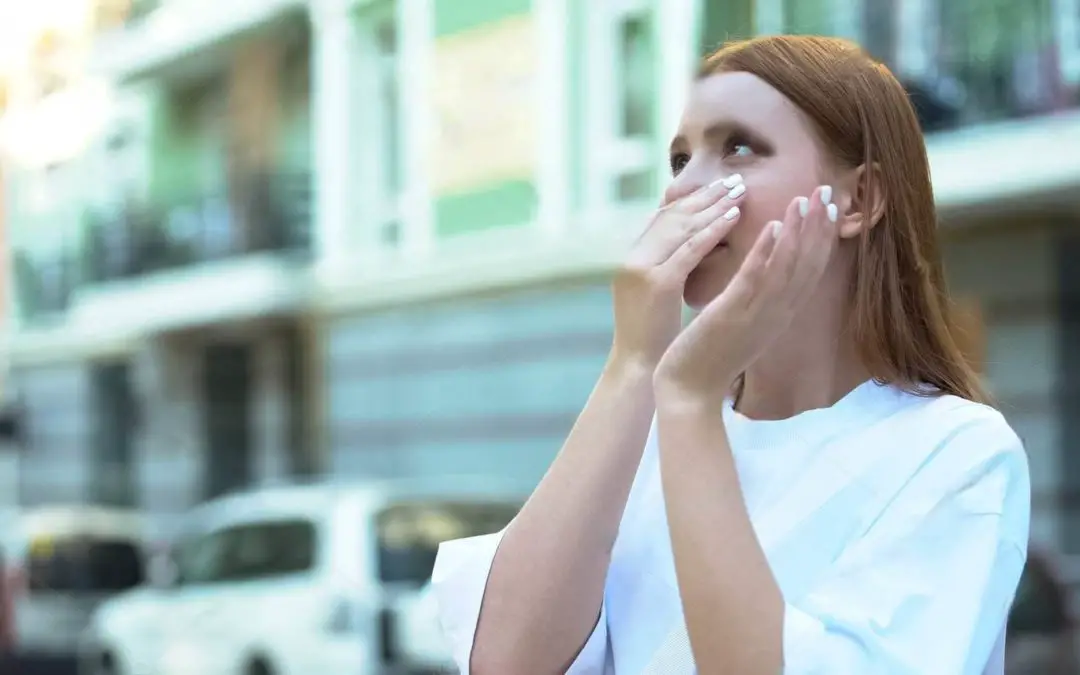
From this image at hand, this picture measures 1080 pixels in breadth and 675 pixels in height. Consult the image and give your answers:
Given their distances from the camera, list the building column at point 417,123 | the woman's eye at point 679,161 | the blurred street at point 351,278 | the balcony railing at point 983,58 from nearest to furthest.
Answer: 1. the woman's eye at point 679,161
2. the blurred street at point 351,278
3. the balcony railing at point 983,58
4. the building column at point 417,123

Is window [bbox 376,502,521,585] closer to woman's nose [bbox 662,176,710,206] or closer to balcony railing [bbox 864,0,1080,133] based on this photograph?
balcony railing [bbox 864,0,1080,133]

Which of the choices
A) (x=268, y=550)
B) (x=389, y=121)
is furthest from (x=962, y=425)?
(x=389, y=121)

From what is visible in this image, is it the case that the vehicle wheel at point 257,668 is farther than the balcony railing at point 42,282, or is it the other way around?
Answer: the balcony railing at point 42,282

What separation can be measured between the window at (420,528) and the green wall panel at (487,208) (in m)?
4.43

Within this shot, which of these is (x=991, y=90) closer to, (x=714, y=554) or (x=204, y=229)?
(x=714, y=554)

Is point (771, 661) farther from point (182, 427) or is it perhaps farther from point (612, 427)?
point (182, 427)

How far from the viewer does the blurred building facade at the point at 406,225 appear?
317 inches

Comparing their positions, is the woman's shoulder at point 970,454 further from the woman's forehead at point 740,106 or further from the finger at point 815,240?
the woman's forehead at point 740,106

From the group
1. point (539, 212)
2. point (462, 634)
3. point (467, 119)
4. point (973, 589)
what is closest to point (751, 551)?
point (973, 589)

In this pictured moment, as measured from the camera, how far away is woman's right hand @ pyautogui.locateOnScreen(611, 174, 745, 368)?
116 cm

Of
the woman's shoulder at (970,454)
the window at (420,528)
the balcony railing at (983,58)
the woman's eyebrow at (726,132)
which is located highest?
the balcony railing at (983,58)

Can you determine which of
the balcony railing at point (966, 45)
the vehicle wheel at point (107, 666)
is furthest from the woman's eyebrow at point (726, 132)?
the vehicle wheel at point (107, 666)

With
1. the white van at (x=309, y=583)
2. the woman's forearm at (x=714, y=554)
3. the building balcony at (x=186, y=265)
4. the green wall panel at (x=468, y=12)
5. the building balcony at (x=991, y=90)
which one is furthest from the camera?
the building balcony at (x=186, y=265)

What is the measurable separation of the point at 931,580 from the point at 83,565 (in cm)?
1010
